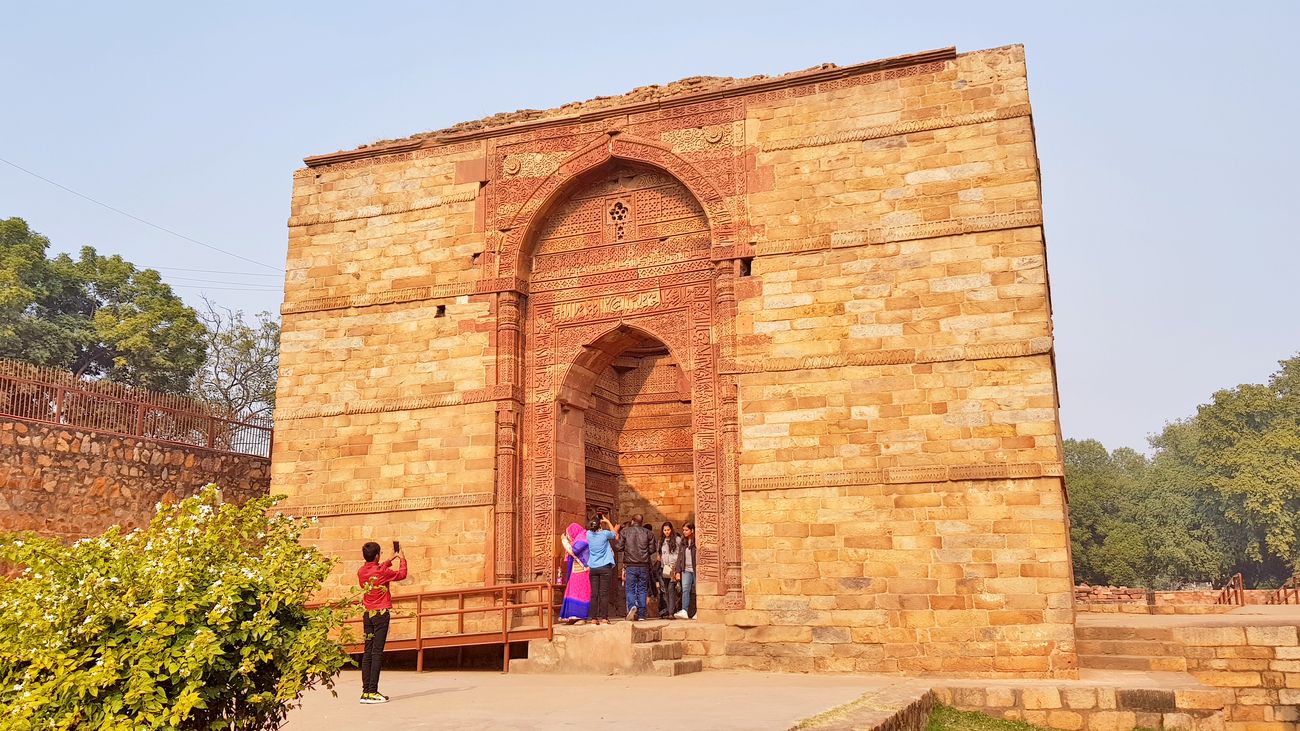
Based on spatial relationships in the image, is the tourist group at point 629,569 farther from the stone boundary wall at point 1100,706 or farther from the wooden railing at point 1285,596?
the wooden railing at point 1285,596

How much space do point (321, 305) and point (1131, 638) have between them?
968 cm

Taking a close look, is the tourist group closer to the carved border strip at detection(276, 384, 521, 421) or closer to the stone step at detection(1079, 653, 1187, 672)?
the carved border strip at detection(276, 384, 521, 421)

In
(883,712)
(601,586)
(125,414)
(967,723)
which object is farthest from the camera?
(125,414)

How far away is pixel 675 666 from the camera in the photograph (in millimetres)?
9641

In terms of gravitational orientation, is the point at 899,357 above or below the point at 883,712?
above

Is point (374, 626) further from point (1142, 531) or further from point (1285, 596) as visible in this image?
point (1142, 531)

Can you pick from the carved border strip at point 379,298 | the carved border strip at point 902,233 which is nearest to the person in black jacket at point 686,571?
the carved border strip at point 902,233

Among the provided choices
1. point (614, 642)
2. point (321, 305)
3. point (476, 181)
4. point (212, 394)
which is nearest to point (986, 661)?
point (614, 642)

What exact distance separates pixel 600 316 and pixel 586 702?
→ 5.68 meters

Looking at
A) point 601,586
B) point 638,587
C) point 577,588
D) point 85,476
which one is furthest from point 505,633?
point 85,476

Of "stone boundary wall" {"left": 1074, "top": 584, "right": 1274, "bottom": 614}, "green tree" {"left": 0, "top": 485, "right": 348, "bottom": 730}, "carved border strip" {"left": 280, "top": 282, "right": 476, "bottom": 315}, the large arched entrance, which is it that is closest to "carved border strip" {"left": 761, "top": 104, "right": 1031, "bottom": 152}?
the large arched entrance

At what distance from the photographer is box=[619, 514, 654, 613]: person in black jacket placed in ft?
39.9

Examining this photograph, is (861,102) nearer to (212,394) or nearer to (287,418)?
(287,418)

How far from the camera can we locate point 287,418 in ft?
42.2
